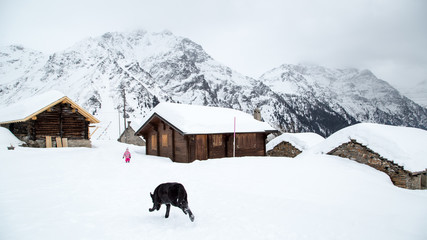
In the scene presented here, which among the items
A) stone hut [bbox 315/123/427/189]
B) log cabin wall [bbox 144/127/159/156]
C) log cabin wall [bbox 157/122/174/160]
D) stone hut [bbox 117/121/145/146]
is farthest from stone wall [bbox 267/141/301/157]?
stone hut [bbox 117/121/145/146]

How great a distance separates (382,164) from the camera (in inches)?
512

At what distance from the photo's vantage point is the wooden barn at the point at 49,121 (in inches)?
820

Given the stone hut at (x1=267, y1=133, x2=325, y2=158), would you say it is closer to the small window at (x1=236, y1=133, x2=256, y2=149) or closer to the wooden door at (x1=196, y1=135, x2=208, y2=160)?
the small window at (x1=236, y1=133, x2=256, y2=149)

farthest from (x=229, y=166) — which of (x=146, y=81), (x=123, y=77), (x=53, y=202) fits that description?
(x=146, y=81)

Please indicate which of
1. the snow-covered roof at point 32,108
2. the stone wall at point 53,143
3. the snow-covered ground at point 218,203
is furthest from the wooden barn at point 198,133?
the snow-covered roof at point 32,108

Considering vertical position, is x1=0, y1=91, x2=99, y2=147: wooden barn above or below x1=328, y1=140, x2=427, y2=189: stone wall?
above

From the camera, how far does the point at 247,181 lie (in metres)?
11.0

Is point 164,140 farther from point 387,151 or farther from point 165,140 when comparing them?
A: point 387,151

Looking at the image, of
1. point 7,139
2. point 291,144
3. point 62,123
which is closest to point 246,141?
point 291,144

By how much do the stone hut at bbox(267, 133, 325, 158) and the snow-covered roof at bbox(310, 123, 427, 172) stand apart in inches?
331

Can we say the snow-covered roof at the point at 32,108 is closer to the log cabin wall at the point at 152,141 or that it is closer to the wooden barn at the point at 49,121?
the wooden barn at the point at 49,121

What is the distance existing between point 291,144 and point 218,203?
751 inches

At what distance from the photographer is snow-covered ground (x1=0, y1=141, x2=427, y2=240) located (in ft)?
18.2

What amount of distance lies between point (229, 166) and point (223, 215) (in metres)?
7.49
